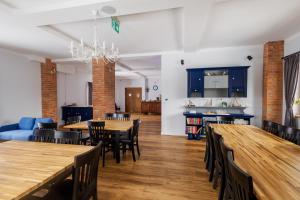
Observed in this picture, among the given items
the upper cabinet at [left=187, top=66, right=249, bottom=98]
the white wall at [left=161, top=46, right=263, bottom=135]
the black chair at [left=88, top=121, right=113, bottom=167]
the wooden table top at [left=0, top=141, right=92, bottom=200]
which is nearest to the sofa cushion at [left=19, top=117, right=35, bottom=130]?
the black chair at [left=88, top=121, right=113, bottom=167]

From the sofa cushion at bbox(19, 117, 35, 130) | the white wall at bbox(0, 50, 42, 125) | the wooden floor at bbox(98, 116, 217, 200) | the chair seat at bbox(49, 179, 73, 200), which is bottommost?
the wooden floor at bbox(98, 116, 217, 200)

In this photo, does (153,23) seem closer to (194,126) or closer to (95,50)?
(95,50)

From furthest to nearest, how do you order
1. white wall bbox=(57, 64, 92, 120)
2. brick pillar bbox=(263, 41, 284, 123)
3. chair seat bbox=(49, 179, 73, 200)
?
A: white wall bbox=(57, 64, 92, 120) < brick pillar bbox=(263, 41, 284, 123) < chair seat bbox=(49, 179, 73, 200)

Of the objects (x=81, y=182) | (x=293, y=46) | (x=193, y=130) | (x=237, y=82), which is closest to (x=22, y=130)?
(x=81, y=182)

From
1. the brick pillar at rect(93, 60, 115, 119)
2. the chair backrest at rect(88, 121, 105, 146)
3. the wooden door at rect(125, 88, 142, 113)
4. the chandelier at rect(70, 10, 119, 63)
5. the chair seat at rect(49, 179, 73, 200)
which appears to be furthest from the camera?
the wooden door at rect(125, 88, 142, 113)

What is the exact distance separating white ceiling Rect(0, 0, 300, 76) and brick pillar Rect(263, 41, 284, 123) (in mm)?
317

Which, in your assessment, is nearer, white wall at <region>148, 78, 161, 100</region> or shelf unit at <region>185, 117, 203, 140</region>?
shelf unit at <region>185, 117, 203, 140</region>

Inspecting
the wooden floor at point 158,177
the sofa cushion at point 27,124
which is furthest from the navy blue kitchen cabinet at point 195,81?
the sofa cushion at point 27,124

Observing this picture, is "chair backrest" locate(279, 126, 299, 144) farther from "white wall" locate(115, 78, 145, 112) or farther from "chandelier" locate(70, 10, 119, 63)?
"white wall" locate(115, 78, 145, 112)

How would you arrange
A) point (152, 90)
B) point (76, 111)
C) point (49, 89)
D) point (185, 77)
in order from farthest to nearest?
point (152, 90)
point (76, 111)
point (49, 89)
point (185, 77)

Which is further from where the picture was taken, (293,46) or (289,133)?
(293,46)

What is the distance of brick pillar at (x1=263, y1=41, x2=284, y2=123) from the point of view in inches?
171

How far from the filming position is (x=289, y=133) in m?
2.43

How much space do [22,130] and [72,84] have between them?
400 centimetres
